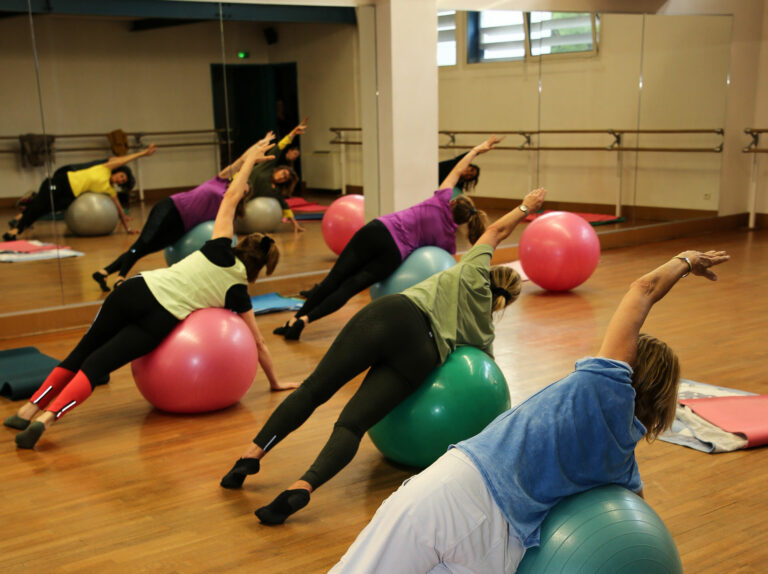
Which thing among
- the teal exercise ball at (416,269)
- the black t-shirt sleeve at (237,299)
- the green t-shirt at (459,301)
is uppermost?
the green t-shirt at (459,301)

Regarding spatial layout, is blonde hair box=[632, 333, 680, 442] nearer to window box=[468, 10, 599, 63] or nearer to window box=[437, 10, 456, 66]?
window box=[437, 10, 456, 66]

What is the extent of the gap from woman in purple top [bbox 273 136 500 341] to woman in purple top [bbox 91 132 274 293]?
1.14m

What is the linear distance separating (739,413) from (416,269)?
1.94 metres

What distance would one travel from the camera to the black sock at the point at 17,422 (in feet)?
11.7

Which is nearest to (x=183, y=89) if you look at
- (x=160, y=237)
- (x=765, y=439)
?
(x=160, y=237)

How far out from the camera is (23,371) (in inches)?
166

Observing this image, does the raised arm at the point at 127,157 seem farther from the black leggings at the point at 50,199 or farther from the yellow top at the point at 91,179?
the black leggings at the point at 50,199

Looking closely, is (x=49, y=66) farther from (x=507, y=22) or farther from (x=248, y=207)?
(x=507, y=22)

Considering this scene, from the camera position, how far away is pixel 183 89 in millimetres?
5629

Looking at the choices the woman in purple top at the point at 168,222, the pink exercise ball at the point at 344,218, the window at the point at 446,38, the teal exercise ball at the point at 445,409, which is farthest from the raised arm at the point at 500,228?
the window at the point at 446,38

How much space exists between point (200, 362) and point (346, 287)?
1389 mm

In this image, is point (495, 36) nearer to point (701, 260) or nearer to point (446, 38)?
point (446, 38)

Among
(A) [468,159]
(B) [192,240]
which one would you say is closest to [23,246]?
(B) [192,240]

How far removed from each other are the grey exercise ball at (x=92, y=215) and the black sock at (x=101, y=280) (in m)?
0.29
